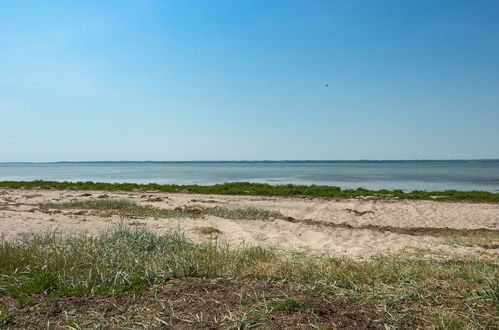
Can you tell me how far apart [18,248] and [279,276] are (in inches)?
166

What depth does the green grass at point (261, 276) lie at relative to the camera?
4559mm

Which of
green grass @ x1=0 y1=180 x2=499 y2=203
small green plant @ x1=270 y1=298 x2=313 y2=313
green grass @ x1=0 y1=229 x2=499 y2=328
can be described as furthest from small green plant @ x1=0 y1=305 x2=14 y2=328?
green grass @ x1=0 y1=180 x2=499 y2=203

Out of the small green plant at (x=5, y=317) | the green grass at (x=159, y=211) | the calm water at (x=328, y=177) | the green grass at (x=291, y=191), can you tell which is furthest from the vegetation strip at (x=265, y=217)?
the calm water at (x=328, y=177)

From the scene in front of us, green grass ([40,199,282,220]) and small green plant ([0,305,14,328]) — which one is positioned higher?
small green plant ([0,305,14,328])

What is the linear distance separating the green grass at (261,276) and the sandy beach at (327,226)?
193cm

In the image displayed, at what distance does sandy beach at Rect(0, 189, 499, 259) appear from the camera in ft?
31.9

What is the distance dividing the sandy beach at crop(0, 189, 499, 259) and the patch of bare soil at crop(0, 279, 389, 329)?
3.21 metres

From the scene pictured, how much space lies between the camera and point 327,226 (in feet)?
44.7

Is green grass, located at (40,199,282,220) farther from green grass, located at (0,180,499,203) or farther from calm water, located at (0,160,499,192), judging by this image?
calm water, located at (0,160,499,192)

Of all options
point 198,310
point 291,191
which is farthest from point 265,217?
point 291,191

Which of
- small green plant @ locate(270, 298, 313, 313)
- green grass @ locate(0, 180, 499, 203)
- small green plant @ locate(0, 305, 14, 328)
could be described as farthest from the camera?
green grass @ locate(0, 180, 499, 203)

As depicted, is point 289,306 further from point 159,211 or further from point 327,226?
point 159,211

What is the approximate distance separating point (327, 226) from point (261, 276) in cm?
836

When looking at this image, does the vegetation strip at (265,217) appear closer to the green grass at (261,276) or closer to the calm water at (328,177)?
the green grass at (261,276)
